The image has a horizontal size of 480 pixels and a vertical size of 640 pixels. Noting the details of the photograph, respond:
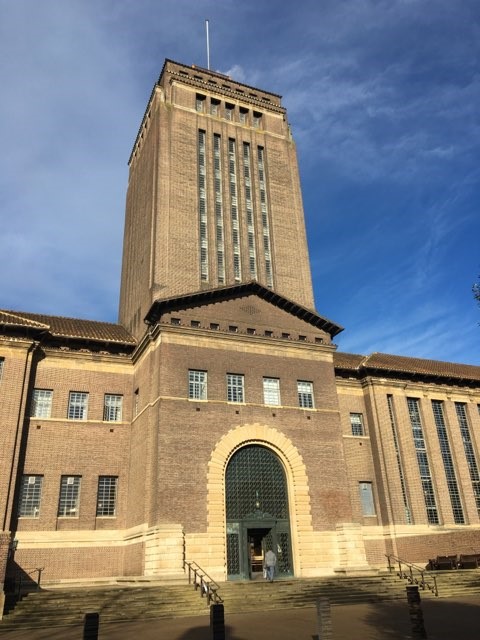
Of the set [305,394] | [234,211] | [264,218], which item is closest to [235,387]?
[305,394]

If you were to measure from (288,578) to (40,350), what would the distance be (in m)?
17.5

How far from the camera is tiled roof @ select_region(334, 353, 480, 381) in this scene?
36.3m

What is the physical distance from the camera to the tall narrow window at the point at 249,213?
35.8m

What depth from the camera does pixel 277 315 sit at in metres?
32.4

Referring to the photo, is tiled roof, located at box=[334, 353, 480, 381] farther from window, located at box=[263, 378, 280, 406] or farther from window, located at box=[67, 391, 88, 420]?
window, located at box=[67, 391, 88, 420]

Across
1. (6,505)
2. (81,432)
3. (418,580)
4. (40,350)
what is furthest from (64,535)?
(418,580)

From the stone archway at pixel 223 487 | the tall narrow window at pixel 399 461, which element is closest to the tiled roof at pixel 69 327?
the stone archway at pixel 223 487

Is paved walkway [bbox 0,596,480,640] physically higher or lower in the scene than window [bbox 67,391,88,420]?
lower

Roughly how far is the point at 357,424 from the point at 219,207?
1709 cm

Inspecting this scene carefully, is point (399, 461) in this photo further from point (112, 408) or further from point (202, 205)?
point (202, 205)

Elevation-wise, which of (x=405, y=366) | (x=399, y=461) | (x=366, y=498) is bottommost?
(x=366, y=498)

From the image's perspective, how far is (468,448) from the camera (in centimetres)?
3797

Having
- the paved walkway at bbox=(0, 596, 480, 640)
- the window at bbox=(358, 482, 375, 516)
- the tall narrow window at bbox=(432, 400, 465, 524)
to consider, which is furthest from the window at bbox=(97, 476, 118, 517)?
the tall narrow window at bbox=(432, 400, 465, 524)

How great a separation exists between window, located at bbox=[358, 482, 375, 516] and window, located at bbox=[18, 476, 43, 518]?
18.4 m
